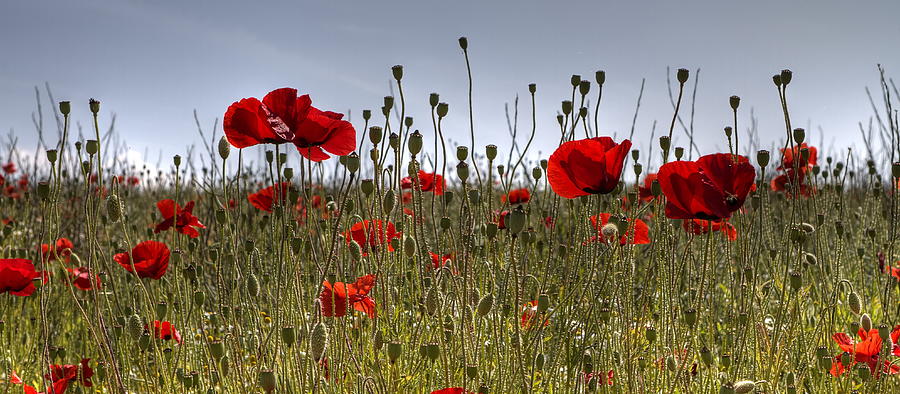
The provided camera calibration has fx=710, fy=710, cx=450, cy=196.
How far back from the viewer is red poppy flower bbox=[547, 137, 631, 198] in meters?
1.30

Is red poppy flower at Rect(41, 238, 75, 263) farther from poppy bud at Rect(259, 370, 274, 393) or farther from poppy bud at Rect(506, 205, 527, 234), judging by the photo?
poppy bud at Rect(506, 205, 527, 234)

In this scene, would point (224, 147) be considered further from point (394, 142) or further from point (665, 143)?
point (665, 143)

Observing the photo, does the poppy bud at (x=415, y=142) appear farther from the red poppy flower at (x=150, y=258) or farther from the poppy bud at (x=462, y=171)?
the red poppy flower at (x=150, y=258)

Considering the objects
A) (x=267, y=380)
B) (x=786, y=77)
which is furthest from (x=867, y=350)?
(x=267, y=380)

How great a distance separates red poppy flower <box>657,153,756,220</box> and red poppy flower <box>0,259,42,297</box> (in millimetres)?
1683

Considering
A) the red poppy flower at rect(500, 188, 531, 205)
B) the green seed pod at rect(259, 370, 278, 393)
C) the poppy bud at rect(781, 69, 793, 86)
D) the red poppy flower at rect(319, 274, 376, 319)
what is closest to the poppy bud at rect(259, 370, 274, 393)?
the green seed pod at rect(259, 370, 278, 393)

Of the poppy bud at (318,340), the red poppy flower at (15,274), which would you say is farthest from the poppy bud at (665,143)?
the red poppy flower at (15,274)

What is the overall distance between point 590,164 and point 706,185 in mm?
206

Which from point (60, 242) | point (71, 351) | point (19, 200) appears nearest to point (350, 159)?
point (60, 242)

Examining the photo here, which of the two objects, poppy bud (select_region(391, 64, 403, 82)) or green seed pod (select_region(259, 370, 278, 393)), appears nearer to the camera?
green seed pod (select_region(259, 370, 278, 393))

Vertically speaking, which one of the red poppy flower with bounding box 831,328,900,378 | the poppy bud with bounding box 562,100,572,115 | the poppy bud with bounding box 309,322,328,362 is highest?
the poppy bud with bounding box 562,100,572,115

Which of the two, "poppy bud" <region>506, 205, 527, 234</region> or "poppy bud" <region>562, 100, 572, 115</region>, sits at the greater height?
"poppy bud" <region>562, 100, 572, 115</region>

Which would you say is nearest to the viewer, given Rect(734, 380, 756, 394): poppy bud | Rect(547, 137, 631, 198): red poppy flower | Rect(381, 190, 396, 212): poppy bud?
Rect(734, 380, 756, 394): poppy bud

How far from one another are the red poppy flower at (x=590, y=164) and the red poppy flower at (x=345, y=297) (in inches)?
19.4
